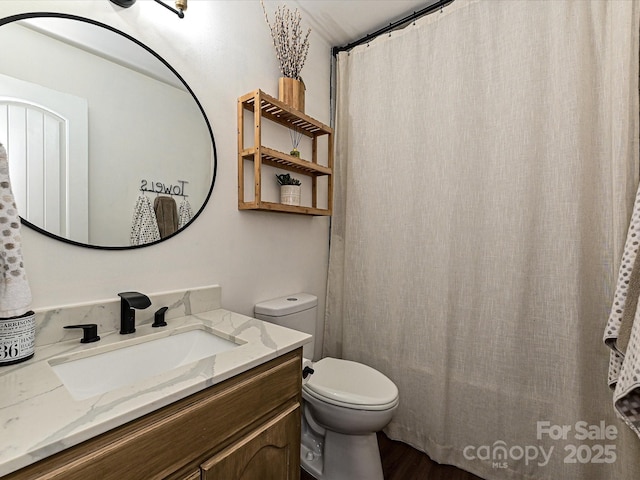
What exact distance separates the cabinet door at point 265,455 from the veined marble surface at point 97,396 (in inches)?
7.8

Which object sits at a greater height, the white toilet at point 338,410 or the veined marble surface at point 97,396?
the veined marble surface at point 97,396

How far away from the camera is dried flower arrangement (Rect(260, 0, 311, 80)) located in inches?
62.3

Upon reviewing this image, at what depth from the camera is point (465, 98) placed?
5.00ft

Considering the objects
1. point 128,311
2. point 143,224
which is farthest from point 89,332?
point 143,224

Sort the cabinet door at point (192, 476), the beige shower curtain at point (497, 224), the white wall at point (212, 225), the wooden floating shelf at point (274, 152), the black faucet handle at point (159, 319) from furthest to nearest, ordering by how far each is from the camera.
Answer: the wooden floating shelf at point (274, 152)
the beige shower curtain at point (497, 224)
the black faucet handle at point (159, 319)
the white wall at point (212, 225)
the cabinet door at point (192, 476)

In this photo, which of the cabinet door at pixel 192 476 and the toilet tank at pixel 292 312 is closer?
the cabinet door at pixel 192 476

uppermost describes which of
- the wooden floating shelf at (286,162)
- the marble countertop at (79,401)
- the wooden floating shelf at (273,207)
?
the wooden floating shelf at (286,162)

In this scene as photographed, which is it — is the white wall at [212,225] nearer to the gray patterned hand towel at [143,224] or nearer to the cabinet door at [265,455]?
the gray patterned hand towel at [143,224]

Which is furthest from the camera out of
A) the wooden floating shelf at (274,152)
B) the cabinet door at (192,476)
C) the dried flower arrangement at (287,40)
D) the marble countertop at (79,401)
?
the dried flower arrangement at (287,40)

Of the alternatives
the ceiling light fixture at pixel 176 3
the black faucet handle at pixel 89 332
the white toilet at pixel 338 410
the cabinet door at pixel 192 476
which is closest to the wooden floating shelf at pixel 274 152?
the ceiling light fixture at pixel 176 3

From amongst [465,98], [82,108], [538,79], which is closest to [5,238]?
[82,108]

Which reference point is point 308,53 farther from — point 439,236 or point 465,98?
point 439,236

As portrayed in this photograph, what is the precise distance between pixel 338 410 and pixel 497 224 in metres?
1.10

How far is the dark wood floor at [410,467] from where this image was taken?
1475mm
